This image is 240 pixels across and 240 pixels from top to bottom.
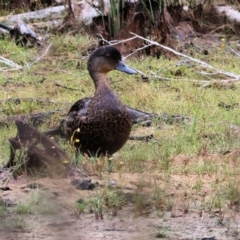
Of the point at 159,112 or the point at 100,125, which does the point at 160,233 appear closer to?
the point at 100,125

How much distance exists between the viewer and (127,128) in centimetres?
647

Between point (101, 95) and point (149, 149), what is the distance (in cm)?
67

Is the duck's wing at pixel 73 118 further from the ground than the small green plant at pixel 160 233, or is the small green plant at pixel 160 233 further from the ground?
the duck's wing at pixel 73 118

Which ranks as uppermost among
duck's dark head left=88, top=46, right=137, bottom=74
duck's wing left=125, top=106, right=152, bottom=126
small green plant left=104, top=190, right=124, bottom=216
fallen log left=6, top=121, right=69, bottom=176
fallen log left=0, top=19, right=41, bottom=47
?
duck's dark head left=88, top=46, right=137, bottom=74

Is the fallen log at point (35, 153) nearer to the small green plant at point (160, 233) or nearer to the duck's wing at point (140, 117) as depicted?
the small green plant at point (160, 233)

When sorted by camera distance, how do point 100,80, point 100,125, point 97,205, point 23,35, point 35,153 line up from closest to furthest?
point 97,205, point 35,153, point 100,125, point 100,80, point 23,35

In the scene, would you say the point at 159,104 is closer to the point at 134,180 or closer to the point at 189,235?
the point at 134,180

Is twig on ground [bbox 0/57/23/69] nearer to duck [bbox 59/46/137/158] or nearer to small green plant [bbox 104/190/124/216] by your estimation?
duck [bbox 59/46/137/158]

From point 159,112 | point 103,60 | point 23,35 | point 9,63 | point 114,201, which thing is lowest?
point 159,112

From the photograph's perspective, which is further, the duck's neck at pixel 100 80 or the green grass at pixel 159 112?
the duck's neck at pixel 100 80

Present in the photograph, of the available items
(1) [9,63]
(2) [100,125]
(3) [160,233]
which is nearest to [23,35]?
(1) [9,63]

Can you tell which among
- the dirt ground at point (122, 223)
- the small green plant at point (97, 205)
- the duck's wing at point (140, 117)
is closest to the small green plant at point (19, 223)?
the dirt ground at point (122, 223)

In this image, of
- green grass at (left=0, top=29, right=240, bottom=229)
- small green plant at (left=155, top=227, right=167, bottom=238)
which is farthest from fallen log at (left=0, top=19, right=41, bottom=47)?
small green plant at (left=155, top=227, right=167, bottom=238)

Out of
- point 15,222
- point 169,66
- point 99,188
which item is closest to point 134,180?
point 99,188
